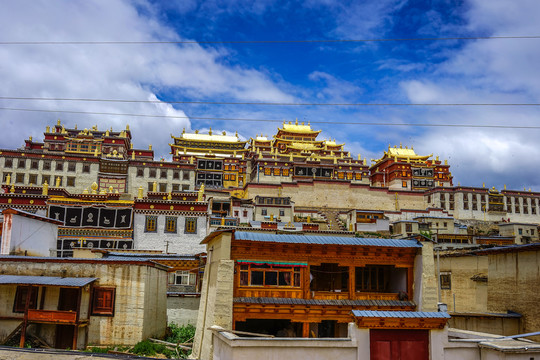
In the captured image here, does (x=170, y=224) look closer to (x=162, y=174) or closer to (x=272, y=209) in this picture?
(x=272, y=209)

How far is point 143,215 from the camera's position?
44.9 meters

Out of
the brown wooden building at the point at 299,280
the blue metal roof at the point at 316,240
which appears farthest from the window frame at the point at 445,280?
the blue metal roof at the point at 316,240

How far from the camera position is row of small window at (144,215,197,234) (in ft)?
146

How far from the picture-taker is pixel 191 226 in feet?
147

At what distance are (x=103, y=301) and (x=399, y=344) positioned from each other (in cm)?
1412

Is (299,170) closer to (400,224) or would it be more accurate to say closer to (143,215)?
(400,224)

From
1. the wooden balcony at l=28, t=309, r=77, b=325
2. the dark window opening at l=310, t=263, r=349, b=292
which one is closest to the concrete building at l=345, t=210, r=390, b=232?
the dark window opening at l=310, t=263, r=349, b=292

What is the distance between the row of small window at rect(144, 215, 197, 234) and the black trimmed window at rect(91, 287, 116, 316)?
68.9 feet

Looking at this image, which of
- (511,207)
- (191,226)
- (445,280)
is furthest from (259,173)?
(445,280)

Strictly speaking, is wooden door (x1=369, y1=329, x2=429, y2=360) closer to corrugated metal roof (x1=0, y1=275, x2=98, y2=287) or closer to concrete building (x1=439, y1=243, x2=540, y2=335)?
concrete building (x1=439, y1=243, x2=540, y2=335)

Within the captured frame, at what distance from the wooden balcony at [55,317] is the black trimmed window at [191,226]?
2236cm

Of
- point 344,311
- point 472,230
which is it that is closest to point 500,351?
point 344,311

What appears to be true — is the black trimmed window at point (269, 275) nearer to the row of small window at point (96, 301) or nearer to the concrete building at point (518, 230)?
the row of small window at point (96, 301)

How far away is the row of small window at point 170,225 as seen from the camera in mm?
44562
